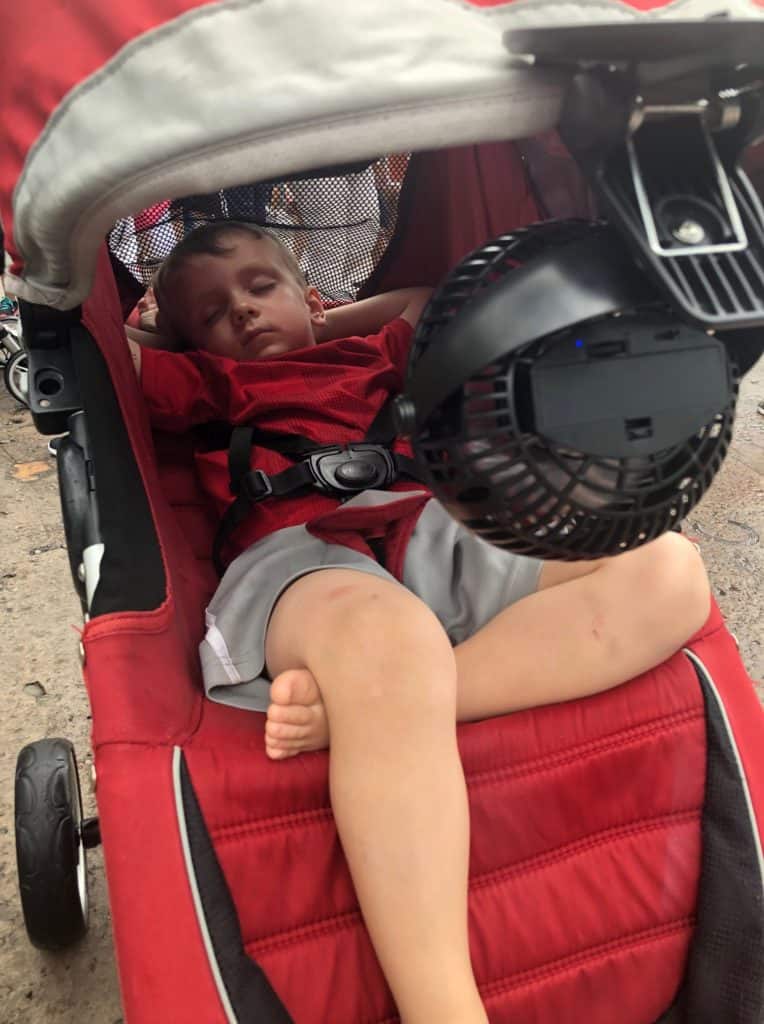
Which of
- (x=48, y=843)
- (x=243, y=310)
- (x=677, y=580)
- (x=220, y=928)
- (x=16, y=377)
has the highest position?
(x=243, y=310)

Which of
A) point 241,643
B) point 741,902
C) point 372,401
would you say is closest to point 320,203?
point 372,401

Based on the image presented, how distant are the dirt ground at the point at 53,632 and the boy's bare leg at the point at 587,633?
0.48 metres

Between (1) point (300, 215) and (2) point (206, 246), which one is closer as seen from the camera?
(2) point (206, 246)

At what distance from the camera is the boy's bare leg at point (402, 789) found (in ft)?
2.08

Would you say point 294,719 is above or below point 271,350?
below

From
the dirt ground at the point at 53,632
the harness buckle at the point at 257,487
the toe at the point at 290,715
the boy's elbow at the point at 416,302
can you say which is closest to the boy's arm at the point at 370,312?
the boy's elbow at the point at 416,302

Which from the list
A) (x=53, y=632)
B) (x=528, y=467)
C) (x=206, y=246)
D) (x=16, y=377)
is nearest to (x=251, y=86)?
(x=528, y=467)

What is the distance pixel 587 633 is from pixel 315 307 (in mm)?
650

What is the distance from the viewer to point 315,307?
3.98 ft

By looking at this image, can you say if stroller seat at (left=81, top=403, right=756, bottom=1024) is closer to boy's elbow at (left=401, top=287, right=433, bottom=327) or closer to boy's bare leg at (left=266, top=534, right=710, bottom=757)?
boy's bare leg at (left=266, top=534, right=710, bottom=757)

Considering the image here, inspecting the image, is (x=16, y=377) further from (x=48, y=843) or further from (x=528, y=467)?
(x=528, y=467)

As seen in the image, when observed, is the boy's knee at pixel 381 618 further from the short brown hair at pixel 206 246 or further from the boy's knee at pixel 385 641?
the short brown hair at pixel 206 246

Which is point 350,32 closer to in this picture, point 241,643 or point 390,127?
point 390,127

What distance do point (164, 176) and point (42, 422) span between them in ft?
1.28
